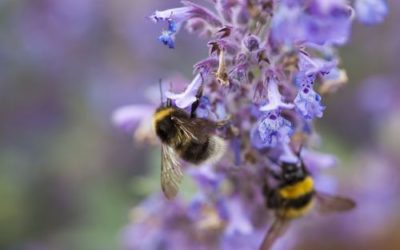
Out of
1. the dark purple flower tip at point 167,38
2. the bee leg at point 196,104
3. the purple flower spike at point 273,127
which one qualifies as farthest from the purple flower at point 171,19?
the purple flower spike at point 273,127

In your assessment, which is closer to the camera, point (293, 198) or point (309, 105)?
point (309, 105)

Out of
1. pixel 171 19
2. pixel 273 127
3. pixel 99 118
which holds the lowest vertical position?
pixel 273 127

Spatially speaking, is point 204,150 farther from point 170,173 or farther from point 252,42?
point 252,42

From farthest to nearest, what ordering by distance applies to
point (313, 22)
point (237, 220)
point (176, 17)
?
1. point (237, 220)
2. point (176, 17)
3. point (313, 22)

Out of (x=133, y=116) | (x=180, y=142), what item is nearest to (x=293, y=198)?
(x=180, y=142)

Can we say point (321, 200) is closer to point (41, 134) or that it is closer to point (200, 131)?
point (200, 131)

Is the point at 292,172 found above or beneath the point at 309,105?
above
